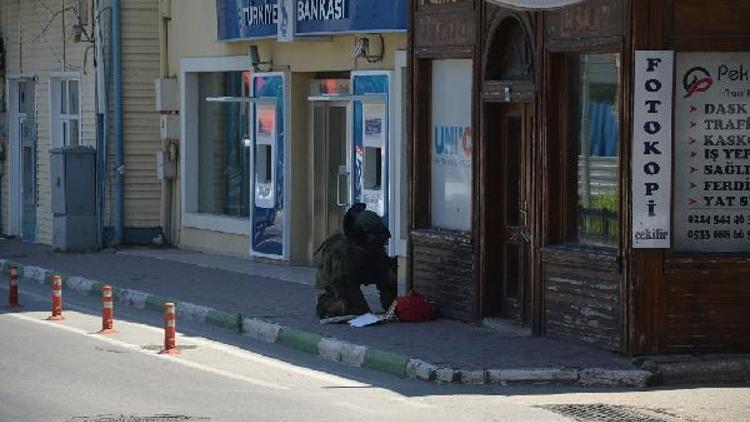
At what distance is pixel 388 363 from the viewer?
14.1m

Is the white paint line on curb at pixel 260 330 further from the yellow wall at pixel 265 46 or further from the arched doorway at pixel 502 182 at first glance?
the yellow wall at pixel 265 46

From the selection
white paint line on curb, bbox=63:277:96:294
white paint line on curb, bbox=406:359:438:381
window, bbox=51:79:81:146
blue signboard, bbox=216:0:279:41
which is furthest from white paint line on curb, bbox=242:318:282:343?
window, bbox=51:79:81:146

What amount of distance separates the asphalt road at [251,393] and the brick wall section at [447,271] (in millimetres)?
1885

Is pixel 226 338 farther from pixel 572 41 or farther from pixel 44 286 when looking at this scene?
pixel 44 286

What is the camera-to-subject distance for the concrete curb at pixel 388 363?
13.1 metres

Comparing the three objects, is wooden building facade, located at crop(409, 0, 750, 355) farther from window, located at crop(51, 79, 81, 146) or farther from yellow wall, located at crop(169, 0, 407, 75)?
window, located at crop(51, 79, 81, 146)

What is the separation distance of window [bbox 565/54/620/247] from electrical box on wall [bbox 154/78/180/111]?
12591 mm

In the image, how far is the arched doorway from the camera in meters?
15.8

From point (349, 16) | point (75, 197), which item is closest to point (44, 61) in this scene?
point (75, 197)

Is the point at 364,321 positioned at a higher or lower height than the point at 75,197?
lower

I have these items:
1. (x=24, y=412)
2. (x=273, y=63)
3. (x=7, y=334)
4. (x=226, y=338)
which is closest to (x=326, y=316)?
(x=226, y=338)

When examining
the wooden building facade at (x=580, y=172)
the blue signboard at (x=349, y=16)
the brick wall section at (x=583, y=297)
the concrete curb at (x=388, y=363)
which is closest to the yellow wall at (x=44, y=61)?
the blue signboard at (x=349, y=16)

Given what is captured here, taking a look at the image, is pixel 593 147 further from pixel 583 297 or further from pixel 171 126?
pixel 171 126

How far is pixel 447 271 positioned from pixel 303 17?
612cm
